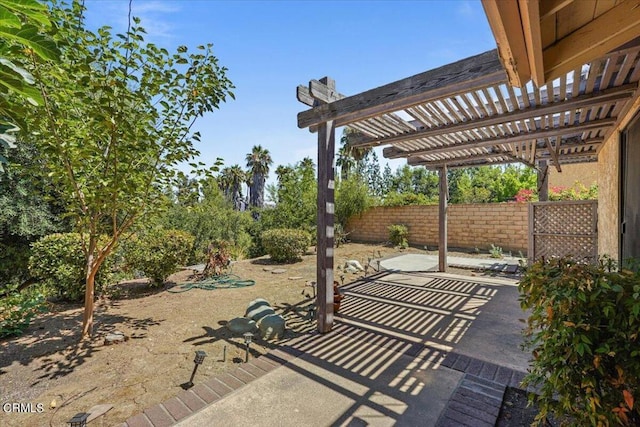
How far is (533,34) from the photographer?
114 cm

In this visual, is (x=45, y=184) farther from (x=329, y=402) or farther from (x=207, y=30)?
(x=329, y=402)

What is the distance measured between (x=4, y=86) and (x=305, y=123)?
284cm

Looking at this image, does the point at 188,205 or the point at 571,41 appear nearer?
the point at 571,41

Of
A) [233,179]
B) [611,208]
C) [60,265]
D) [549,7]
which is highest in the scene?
[233,179]

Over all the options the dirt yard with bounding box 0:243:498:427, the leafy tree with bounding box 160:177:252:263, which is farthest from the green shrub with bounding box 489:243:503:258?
the leafy tree with bounding box 160:177:252:263

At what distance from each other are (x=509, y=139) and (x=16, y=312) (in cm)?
740

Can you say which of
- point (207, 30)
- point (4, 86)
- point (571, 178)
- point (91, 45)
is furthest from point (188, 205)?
point (571, 178)

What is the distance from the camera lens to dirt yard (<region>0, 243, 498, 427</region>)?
89.7 inches

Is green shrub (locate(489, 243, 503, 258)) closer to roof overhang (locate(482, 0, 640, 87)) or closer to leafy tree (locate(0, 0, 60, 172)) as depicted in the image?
roof overhang (locate(482, 0, 640, 87))

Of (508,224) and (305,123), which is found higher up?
(305,123)

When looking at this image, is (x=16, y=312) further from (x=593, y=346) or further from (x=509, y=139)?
(x=509, y=139)

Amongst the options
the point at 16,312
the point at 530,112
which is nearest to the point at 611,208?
the point at 530,112

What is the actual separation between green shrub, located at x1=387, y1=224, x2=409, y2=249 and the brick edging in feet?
31.0

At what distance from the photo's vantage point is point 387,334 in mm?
3498
